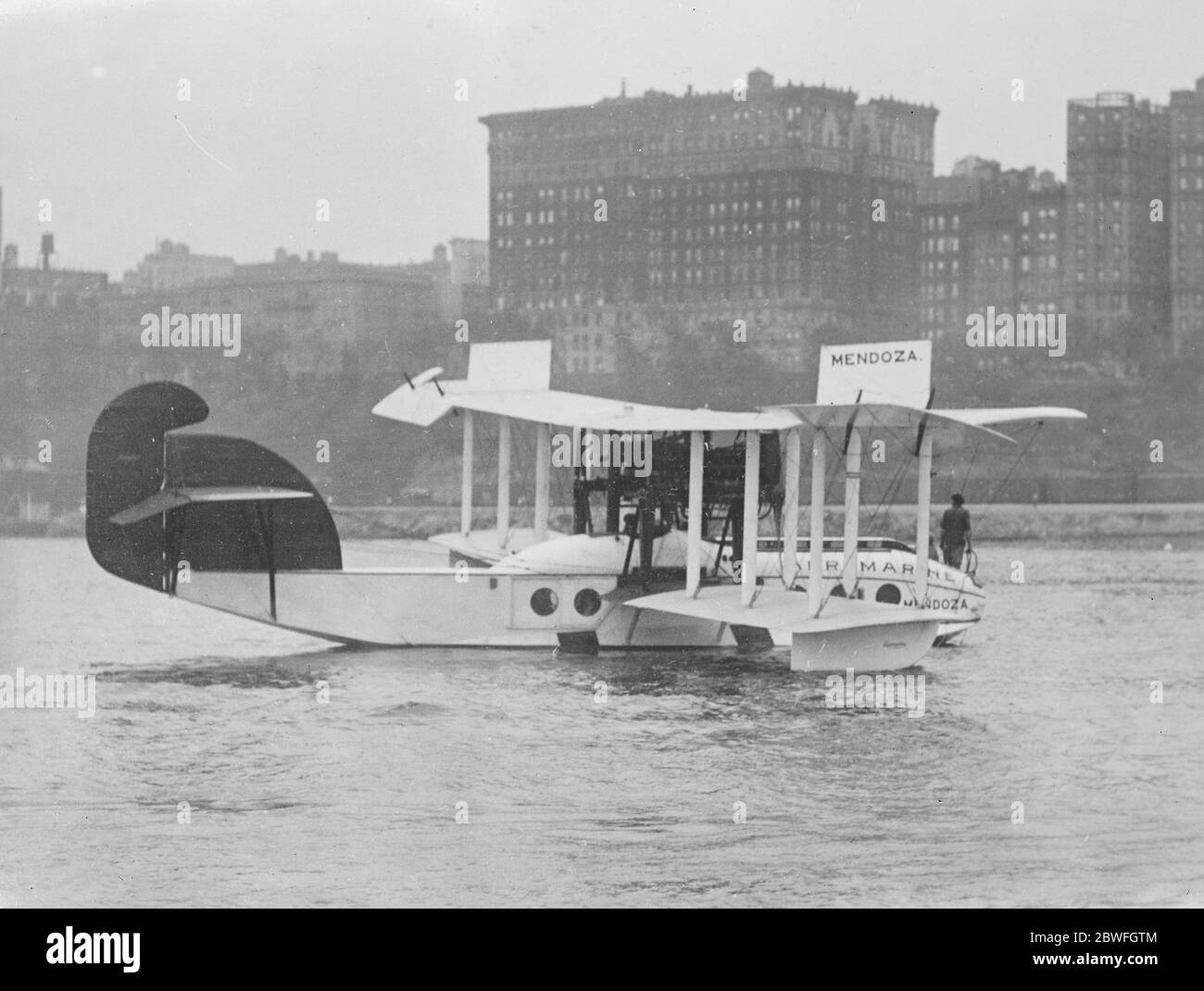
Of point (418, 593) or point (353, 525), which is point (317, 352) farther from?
point (418, 593)

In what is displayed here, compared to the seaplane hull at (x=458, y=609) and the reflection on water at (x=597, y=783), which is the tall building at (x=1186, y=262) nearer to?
the reflection on water at (x=597, y=783)

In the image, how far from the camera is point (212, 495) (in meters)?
28.8

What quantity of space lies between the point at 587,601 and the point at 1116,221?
9213cm

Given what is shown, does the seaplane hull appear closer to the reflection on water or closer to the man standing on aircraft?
the reflection on water

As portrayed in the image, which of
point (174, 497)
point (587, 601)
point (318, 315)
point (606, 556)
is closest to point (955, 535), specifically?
point (606, 556)

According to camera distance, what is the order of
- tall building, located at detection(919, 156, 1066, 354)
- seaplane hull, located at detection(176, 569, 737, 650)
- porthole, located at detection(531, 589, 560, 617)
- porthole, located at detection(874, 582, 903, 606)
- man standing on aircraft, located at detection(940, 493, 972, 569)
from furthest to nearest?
tall building, located at detection(919, 156, 1066, 354) < man standing on aircraft, located at detection(940, 493, 972, 569) < porthole, located at detection(874, 582, 903, 606) < porthole, located at detection(531, 589, 560, 617) < seaplane hull, located at detection(176, 569, 737, 650)

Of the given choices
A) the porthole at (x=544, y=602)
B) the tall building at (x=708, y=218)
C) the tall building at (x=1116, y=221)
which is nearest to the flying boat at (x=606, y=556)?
the porthole at (x=544, y=602)

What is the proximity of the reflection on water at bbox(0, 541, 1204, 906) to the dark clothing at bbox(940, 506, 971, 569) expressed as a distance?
10.6 ft

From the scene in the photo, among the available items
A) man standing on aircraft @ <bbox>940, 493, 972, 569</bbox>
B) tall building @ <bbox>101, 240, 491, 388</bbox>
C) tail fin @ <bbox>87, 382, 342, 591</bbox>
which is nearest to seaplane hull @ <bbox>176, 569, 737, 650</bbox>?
tail fin @ <bbox>87, 382, 342, 591</bbox>

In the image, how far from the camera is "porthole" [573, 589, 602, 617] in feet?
102

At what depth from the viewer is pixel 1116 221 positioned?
11519cm

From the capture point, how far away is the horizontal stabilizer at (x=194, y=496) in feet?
93.9

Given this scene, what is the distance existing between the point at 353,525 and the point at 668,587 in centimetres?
6111
